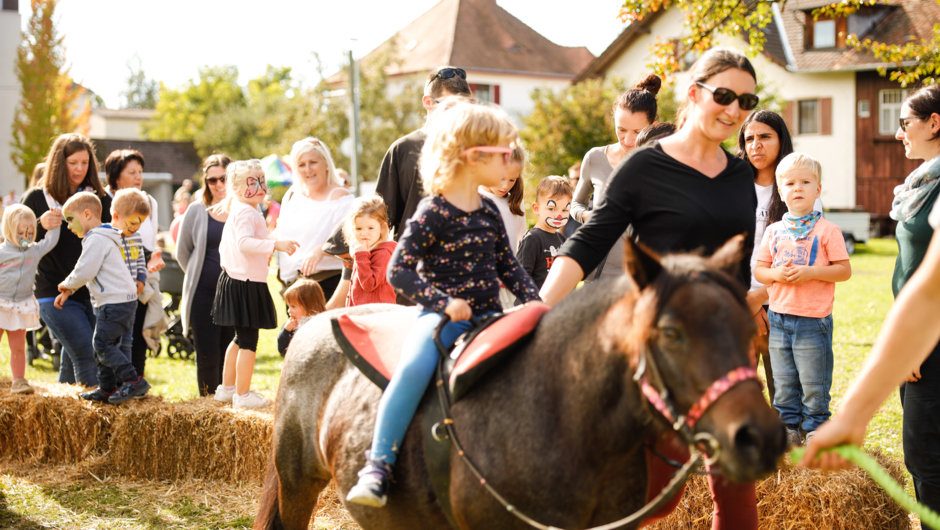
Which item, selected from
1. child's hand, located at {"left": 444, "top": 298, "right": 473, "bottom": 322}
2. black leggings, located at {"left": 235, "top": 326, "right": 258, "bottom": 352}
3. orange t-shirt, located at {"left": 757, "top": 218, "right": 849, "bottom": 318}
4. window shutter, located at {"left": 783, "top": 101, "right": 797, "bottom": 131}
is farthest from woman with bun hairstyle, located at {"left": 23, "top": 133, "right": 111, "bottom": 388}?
window shutter, located at {"left": 783, "top": 101, "right": 797, "bottom": 131}

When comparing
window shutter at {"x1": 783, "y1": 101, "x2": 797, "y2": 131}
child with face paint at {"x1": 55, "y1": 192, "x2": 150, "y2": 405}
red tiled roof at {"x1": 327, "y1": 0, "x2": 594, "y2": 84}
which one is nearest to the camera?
child with face paint at {"x1": 55, "y1": 192, "x2": 150, "y2": 405}

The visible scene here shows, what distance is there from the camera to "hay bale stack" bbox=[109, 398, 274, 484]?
5773 mm

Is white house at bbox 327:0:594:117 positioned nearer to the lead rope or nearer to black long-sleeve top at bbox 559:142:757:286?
black long-sleeve top at bbox 559:142:757:286

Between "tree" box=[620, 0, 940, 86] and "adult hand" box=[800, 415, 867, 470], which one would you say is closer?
"adult hand" box=[800, 415, 867, 470]

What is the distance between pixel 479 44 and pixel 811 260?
45125mm

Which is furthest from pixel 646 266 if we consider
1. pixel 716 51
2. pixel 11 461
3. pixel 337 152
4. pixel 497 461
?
pixel 337 152

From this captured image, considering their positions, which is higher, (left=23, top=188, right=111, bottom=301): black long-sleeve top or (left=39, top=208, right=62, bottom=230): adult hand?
(left=39, top=208, right=62, bottom=230): adult hand

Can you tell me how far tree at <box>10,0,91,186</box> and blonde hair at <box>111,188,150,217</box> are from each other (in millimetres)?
35055

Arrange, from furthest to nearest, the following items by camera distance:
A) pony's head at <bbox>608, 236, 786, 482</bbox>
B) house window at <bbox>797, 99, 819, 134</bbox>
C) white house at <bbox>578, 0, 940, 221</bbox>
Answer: house window at <bbox>797, 99, 819, 134</bbox>
white house at <bbox>578, 0, 940, 221</bbox>
pony's head at <bbox>608, 236, 786, 482</bbox>

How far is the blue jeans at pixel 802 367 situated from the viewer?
465 cm

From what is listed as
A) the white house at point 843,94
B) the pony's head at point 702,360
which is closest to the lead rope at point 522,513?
the pony's head at point 702,360

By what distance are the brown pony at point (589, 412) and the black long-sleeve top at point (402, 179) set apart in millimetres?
2078

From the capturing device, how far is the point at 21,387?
6625mm

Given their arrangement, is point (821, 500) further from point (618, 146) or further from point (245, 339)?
point (245, 339)
